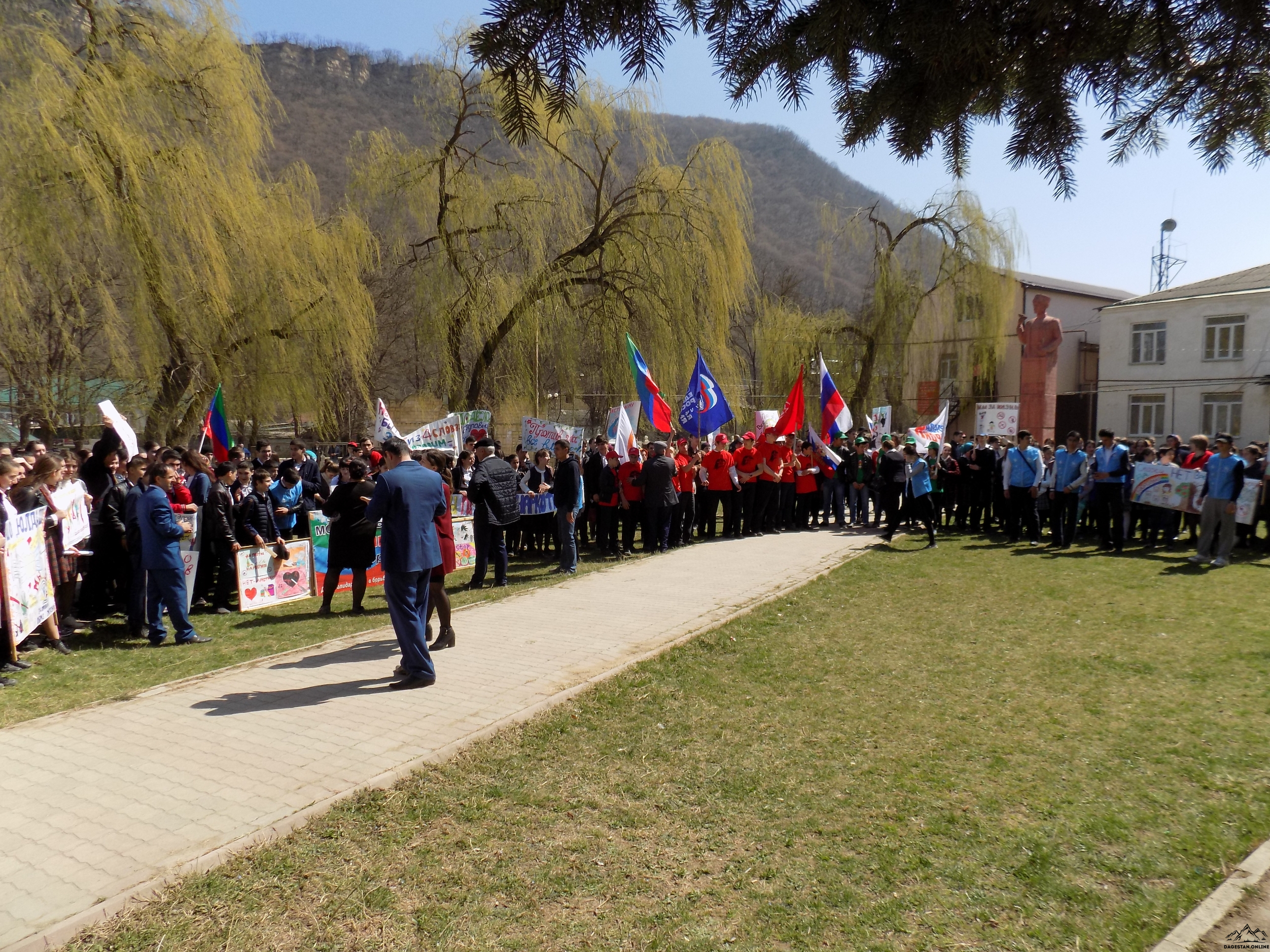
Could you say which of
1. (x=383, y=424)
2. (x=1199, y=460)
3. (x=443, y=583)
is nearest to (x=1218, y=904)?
(x=443, y=583)

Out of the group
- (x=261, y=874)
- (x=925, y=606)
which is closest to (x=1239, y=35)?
(x=261, y=874)

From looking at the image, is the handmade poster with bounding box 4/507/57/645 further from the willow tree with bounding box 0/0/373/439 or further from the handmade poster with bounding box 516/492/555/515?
the willow tree with bounding box 0/0/373/439

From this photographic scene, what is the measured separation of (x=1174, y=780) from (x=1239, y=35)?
424cm

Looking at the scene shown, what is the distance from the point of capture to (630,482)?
14.1 m

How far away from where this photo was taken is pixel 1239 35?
2553 millimetres

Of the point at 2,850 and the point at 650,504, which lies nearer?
the point at 2,850

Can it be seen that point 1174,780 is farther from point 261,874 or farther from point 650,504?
point 650,504

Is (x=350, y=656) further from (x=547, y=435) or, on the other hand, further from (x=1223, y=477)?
(x=1223, y=477)

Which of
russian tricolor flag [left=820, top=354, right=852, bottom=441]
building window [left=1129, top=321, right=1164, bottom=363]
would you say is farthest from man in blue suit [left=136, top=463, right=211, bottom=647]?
building window [left=1129, top=321, right=1164, bottom=363]

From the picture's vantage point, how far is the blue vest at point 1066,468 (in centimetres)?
1467

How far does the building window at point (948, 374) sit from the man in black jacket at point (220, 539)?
30825mm

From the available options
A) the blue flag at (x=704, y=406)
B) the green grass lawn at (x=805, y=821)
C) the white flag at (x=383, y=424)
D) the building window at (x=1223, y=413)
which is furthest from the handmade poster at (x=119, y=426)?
the building window at (x=1223, y=413)

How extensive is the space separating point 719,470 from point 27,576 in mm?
10952

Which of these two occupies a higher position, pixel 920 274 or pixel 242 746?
pixel 920 274
